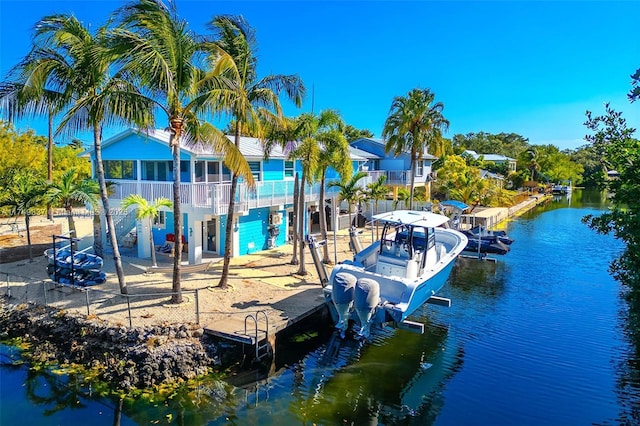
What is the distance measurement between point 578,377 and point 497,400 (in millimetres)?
2737

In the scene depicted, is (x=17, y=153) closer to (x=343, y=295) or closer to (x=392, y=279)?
(x=343, y=295)

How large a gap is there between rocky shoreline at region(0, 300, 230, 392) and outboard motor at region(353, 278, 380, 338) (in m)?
3.95

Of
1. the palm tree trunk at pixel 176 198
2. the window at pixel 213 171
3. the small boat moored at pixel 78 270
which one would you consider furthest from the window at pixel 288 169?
the small boat moored at pixel 78 270

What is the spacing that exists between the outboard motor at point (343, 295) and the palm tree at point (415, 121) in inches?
705

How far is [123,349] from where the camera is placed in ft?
35.9

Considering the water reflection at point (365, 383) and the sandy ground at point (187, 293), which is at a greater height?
the sandy ground at point (187, 293)

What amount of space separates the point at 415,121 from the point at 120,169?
58.3 ft

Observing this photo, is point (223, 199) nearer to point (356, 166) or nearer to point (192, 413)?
point (192, 413)

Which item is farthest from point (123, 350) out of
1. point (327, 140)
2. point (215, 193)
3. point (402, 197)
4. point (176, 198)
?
point (402, 197)

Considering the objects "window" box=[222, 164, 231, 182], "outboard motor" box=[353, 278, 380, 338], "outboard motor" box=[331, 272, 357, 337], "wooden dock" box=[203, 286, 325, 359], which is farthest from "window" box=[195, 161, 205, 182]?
"outboard motor" box=[353, 278, 380, 338]

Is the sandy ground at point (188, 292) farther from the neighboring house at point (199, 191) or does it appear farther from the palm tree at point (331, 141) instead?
the palm tree at point (331, 141)

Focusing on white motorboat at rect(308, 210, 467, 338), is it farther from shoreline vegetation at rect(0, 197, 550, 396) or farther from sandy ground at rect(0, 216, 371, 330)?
shoreline vegetation at rect(0, 197, 550, 396)

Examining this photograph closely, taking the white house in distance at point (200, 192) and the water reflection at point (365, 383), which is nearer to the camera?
the water reflection at point (365, 383)

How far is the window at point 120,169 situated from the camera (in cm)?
2092
